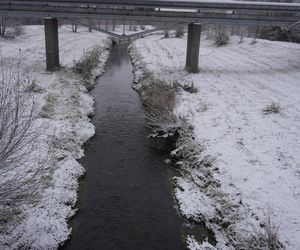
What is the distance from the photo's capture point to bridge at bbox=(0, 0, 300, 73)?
25391 mm

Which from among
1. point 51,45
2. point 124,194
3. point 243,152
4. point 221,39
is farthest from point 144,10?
point 221,39

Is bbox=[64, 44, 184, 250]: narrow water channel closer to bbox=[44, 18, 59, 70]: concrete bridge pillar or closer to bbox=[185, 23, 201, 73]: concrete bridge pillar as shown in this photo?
bbox=[44, 18, 59, 70]: concrete bridge pillar

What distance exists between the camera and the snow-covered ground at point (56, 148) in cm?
1013

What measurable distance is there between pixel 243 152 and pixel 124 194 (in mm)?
5404

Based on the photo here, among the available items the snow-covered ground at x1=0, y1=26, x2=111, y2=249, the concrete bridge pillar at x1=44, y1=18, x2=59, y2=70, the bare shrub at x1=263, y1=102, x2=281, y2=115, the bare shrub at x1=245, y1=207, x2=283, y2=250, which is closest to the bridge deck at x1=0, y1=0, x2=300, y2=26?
the concrete bridge pillar at x1=44, y1=18, x2=59, y2=70

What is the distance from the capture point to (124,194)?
13.2 m

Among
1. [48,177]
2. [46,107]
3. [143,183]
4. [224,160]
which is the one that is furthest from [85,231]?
[46,107]

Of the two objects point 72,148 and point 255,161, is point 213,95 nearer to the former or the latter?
point 255,161

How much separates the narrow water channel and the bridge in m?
8.88

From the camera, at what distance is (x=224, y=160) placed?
14.0 m

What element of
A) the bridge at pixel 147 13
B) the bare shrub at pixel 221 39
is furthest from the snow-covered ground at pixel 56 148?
the bare shrub at pixel 221 39

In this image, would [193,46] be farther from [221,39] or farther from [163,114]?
[221,39]

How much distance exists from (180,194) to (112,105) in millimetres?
11418

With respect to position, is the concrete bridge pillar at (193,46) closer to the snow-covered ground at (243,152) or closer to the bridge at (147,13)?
the bridge at (147,13)
